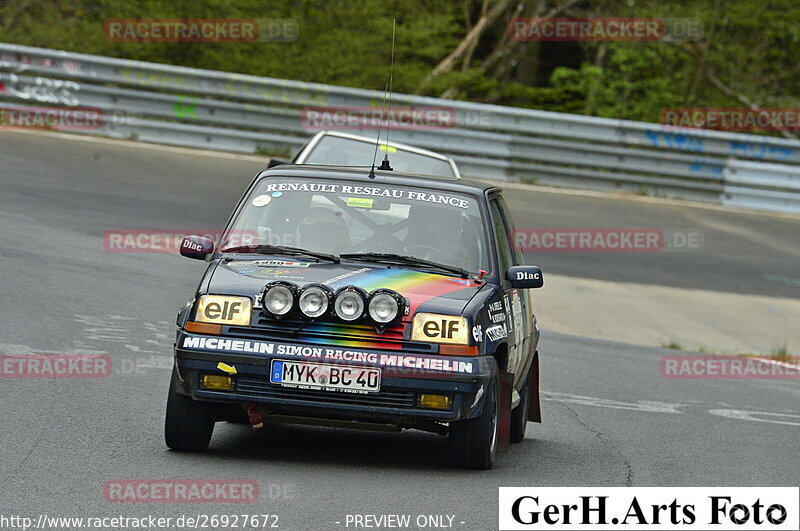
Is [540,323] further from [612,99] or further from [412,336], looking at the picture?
[612,99]

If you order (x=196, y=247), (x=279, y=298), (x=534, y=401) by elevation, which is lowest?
(x=534, y=401)

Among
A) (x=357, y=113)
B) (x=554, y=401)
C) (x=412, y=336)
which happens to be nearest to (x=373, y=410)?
(x=412, y=336)

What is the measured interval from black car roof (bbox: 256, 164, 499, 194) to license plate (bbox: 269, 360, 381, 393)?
1629 millimetres

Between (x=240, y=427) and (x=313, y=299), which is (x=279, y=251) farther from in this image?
(x=240, y=427)

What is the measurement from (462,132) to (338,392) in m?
15.1

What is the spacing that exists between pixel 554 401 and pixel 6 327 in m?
4.25

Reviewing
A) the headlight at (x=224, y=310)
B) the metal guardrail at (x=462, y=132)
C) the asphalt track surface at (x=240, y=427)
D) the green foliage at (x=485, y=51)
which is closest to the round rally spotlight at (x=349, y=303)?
the headlight at (x=224, y=310)

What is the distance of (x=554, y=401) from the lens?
35.9ft

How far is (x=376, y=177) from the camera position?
8414 millimetres

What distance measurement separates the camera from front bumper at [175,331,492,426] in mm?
7066

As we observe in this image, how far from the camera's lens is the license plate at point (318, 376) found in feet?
23.2

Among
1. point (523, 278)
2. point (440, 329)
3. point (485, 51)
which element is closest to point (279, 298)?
point (440, 329)

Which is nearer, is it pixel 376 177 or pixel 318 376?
pixel 318 376

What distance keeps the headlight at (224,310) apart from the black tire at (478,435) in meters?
1.23
